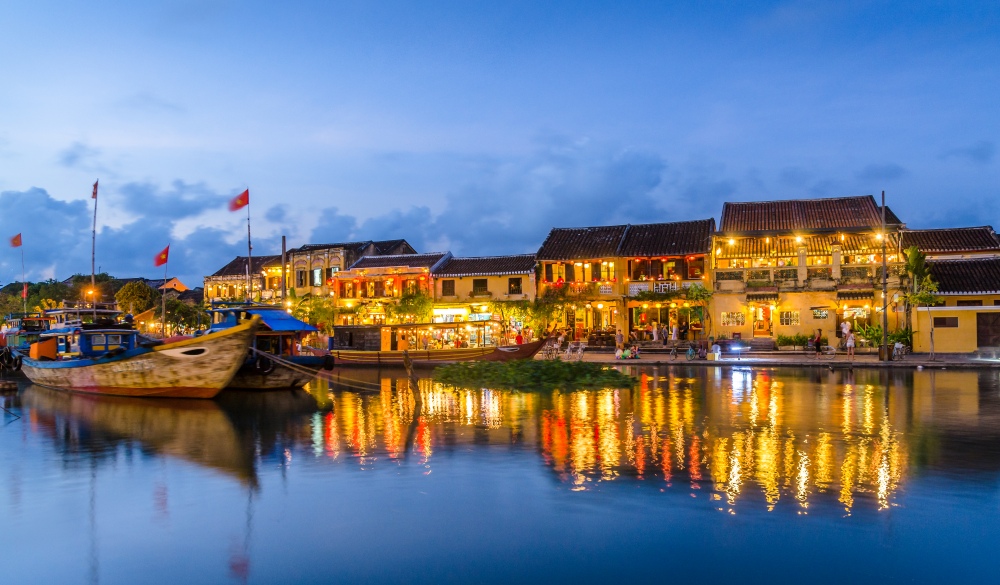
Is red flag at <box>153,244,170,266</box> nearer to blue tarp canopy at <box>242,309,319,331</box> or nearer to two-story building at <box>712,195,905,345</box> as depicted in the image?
blue tarp canopy at <box>242,309,319,331</box>

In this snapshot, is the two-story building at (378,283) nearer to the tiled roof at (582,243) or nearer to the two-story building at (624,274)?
the tiled roof at (582,243)

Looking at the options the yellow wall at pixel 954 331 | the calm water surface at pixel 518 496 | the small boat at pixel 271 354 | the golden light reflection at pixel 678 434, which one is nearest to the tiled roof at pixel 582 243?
the yellow wall at pixel 954 331

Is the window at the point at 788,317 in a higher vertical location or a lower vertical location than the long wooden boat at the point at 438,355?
higher

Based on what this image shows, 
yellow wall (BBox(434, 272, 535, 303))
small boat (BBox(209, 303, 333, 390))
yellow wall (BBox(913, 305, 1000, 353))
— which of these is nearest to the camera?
small boat (BBox(209, 303, 333, 390))

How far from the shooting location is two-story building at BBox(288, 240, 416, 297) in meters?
55.8

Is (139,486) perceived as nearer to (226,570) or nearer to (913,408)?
(226,570)

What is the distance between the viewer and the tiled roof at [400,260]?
52.9 metres

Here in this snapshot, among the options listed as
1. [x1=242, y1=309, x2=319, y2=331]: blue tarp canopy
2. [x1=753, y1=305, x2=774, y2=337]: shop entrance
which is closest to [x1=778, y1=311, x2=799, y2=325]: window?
[x1=753, y1=305, x2=774, y2=337]: shop entrance

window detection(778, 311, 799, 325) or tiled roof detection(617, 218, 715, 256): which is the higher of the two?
tiled roof detection(617, 218, 715, 256)

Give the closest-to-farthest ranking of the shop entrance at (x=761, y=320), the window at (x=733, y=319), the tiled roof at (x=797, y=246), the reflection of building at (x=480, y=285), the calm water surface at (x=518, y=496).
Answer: the calm water surface at (x=518, y=496) → the tiled roof at (x=797, y=246) → the shop entrance at (x=761, y=320) → the window at (x=733, y=319) → the reflection of building at (x=480, y=285)

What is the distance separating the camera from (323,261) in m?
56.6

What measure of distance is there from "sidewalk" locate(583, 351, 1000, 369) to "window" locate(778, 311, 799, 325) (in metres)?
3.37

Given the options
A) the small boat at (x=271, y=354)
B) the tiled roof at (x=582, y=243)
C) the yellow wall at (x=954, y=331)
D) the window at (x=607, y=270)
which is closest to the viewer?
the small boat at (x=271, y=354)

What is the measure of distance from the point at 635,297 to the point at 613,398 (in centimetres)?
2298
